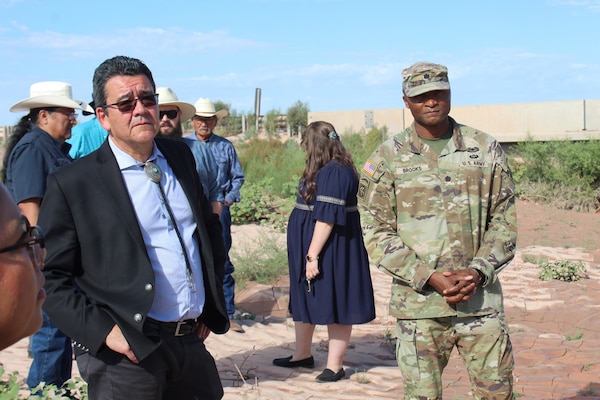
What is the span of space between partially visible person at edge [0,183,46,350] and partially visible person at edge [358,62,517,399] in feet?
8.22

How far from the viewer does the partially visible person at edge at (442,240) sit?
157 inches

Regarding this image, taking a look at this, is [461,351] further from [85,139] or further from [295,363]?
[85,139]

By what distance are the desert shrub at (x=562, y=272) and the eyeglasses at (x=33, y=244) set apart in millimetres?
9354

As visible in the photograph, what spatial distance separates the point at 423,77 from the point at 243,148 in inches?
681

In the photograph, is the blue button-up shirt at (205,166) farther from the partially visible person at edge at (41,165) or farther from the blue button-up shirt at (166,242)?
the blue button-up shirt at (166,242)

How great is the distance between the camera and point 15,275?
176 centimetres

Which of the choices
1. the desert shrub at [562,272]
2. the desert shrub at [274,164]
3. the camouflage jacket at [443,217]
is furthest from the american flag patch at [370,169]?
the desert shrub at [274,164]

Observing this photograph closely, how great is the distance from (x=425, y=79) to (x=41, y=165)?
8.13 feet

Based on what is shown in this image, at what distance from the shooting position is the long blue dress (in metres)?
6.17

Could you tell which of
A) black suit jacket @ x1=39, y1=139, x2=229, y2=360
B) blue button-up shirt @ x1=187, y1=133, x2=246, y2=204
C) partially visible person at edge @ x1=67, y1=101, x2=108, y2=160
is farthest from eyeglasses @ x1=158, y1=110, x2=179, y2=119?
black suit jacket @ x1=39, y1=139, x2=229, y2=360

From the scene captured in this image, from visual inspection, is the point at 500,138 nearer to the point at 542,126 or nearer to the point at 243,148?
the point at 542,126

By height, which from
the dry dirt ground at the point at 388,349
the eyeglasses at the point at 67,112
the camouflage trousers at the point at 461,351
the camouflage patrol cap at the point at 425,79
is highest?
the camouflage patrol cap at the point at 425,79

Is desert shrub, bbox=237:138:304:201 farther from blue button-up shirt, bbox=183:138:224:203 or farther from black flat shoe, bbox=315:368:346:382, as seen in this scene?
black flat shoe, bbox=315:368:346:382

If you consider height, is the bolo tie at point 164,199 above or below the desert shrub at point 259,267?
above
